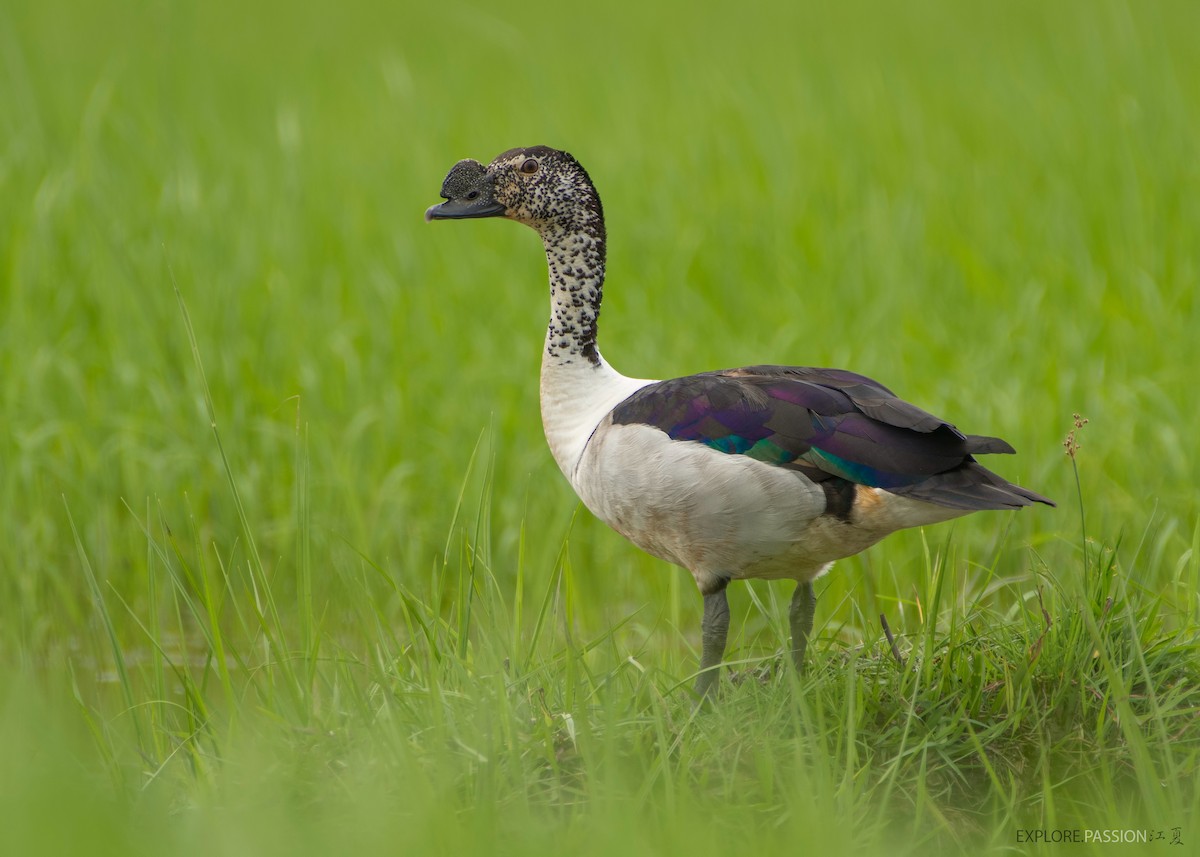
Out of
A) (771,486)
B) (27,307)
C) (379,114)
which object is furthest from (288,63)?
(771,486)

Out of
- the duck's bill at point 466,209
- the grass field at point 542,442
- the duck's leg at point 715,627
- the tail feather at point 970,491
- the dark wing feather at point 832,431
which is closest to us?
the grass field at point 542,442

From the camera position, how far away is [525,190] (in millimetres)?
4176

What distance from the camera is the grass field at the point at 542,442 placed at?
3.20 meters

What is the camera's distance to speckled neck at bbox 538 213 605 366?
4.25 m

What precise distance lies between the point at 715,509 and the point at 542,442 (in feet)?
9.13

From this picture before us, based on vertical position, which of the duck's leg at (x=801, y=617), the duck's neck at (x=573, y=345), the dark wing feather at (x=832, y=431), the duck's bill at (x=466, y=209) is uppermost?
the duck's bill at (x=466, y=209)

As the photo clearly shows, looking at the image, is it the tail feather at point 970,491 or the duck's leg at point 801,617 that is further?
the duck's leg at point 801,617

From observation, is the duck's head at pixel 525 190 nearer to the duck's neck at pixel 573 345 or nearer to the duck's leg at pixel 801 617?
the duck's neck at pixel 573 345

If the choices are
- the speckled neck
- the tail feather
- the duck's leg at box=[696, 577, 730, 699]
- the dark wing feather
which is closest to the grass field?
the duck's leg at box=[696, 577, 730, 699]

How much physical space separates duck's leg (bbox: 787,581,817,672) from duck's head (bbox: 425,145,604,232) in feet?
4.29

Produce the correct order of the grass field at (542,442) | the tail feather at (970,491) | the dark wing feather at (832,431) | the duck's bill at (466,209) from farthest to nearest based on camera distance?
1. the duck's bill at (466,209)
2. the dark wing feather at (832,431)
3. the tail feather at (970,491)
4. the grass field at (542,442)

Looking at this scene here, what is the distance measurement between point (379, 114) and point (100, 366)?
4227 millimetres

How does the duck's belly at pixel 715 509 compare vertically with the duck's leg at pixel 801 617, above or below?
above

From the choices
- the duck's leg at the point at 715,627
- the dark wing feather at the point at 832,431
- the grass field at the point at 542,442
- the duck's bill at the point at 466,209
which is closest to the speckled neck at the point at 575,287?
the duck's bill at the point at 466,209
